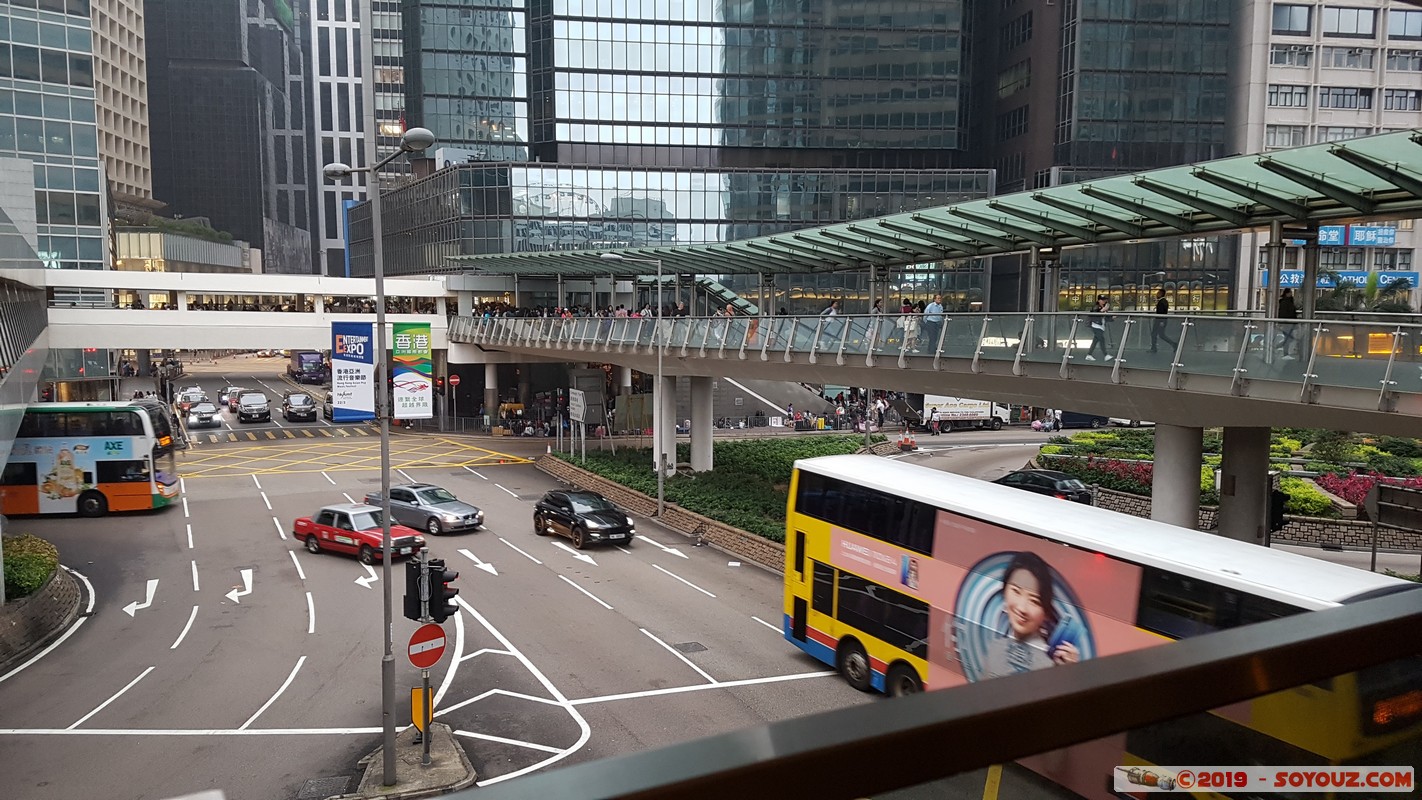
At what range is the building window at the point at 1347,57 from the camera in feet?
227

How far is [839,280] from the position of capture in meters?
70.1

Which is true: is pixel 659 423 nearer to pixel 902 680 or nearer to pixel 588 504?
pixel 588 504

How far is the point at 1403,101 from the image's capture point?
70.4m

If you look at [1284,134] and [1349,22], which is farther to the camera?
[1284,134]

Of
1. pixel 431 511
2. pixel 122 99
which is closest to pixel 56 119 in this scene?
pixel 431 511

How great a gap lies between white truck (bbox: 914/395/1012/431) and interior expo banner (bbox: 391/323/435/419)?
44.5 meters

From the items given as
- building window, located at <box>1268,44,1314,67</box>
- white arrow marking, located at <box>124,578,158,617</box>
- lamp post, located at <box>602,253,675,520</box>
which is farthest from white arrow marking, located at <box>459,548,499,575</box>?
building window, located at <box>1268,44,1314,67</box>

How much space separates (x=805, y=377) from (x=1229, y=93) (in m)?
61.0

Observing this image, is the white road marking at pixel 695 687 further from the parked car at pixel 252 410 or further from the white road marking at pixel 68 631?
the parked car at pixel 252 410

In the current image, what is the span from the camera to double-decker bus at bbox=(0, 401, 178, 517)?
29.9 meters

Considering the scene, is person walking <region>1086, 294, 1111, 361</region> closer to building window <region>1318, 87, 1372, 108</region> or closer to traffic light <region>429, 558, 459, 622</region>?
traffic light <region>429, 558, 459, 622</region>

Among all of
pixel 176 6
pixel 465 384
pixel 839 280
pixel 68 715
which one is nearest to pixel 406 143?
pixel 68 715

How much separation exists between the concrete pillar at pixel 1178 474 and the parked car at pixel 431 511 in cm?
1844

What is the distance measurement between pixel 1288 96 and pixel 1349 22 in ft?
20.7
